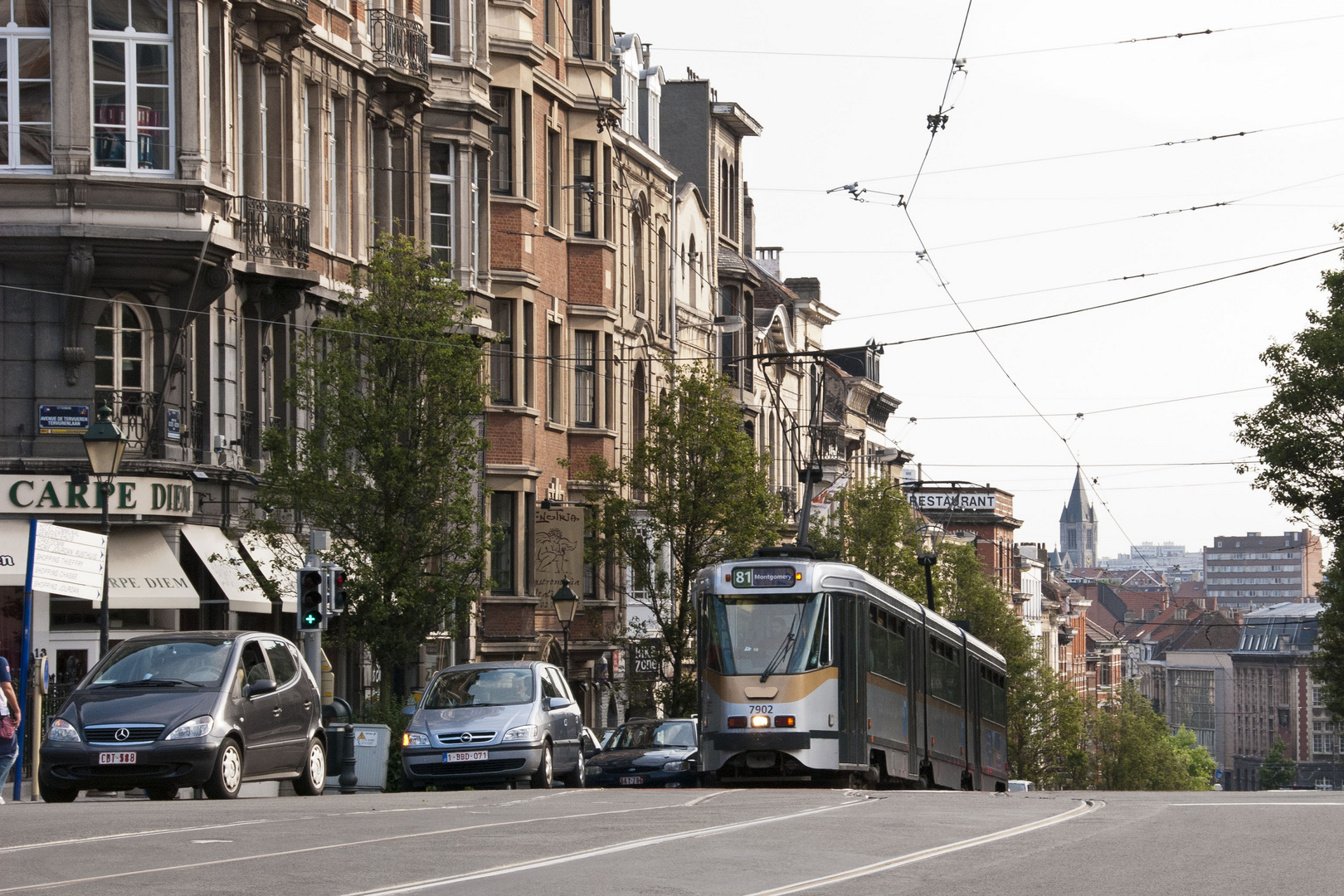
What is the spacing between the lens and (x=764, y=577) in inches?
1086

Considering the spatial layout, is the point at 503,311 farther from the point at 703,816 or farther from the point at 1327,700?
the point at 703,816

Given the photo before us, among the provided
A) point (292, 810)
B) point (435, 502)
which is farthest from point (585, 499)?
point (292, 810)

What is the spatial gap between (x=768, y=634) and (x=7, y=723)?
980 centimetres

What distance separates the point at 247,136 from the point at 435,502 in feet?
21.7

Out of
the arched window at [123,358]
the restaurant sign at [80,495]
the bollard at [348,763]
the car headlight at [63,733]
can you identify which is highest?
the arched window at [123,358]

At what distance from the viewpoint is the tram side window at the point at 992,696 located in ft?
128

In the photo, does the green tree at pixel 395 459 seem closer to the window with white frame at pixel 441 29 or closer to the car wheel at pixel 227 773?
the car wheel at pixel 227 773

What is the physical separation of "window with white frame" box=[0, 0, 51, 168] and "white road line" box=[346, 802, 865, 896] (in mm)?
16662

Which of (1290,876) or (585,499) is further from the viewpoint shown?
(585,499)

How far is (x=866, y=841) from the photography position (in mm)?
15352

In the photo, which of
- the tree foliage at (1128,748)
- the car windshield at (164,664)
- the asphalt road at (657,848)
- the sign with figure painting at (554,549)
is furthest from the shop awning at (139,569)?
the tree foliage at (1128,748)

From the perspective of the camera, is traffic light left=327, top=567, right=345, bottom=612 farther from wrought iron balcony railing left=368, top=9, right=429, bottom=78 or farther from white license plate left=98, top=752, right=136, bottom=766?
wrought iron balcony railing left=368, top=9, right=429, bottom=78

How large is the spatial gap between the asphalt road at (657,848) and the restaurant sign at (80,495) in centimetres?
928

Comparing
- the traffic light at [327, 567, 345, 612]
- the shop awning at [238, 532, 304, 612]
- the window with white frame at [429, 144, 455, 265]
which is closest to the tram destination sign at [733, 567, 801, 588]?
the traffic light at [327, 567, 345, 612]
